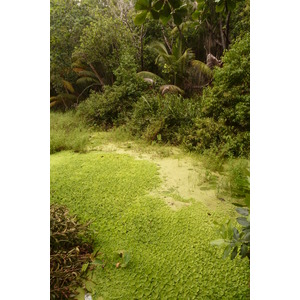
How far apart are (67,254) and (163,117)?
1333 millimetres

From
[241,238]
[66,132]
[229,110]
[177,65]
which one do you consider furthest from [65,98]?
[241,238]

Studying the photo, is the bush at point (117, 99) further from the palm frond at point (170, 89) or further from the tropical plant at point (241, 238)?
the tropical plant at point (241, 238)

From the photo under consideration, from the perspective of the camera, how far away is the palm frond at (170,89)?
2098mm

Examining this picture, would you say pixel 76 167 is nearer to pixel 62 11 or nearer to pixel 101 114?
pixel 101 114

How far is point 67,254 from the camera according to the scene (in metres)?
1.16

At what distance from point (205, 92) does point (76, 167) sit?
48.2 inches

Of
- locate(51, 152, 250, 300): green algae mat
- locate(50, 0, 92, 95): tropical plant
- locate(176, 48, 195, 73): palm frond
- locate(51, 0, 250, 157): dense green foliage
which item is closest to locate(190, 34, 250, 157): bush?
locate(51, 0, 250, 157): dense green foliage

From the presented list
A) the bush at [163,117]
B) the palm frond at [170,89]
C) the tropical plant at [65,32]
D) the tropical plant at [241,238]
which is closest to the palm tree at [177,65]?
the palm frond at [170,89]

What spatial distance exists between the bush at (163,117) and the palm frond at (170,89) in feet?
0.12

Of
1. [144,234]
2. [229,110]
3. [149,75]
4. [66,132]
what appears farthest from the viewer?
[66,132]

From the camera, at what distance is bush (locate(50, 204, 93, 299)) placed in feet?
3.50

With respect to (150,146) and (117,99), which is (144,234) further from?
(117,99)
